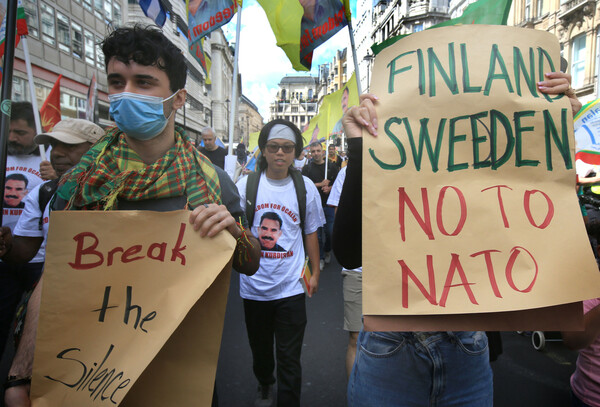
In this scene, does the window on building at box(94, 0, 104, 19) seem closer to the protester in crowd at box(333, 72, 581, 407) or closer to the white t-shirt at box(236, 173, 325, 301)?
the white t-shirt at box(236, 173, 325, 301)

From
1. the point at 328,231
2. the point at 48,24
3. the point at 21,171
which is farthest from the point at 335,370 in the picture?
the point at 48,24

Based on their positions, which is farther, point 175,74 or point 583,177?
point 583,177

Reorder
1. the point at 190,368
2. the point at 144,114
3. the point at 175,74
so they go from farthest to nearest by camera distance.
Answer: the point at 175,74 < the point at 144,114 < the point at 190,368

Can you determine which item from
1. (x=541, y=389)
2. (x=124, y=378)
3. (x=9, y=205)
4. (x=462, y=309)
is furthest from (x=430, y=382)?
(x=9, y=205)

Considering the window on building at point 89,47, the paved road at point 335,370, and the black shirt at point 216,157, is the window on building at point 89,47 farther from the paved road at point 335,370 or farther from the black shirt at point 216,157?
the paved road at point 335,370

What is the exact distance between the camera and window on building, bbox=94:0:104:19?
66.4 ft

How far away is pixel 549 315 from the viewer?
113 centimetres

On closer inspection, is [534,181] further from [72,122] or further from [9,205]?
[9,205]

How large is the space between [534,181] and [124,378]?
4.44 feet

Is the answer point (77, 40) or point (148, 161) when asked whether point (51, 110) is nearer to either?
point (148, 161)

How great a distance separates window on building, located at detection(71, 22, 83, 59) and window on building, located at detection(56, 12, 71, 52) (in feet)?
1.60

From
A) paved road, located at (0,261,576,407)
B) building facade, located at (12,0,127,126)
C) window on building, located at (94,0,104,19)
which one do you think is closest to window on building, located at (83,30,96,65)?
building facade, located at (12,0,127,126)

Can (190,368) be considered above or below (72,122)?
below

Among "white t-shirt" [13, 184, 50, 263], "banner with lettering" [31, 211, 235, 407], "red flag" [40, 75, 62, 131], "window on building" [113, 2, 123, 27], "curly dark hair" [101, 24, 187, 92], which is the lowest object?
"banner with lettering" [31, 211, 235, 407]
